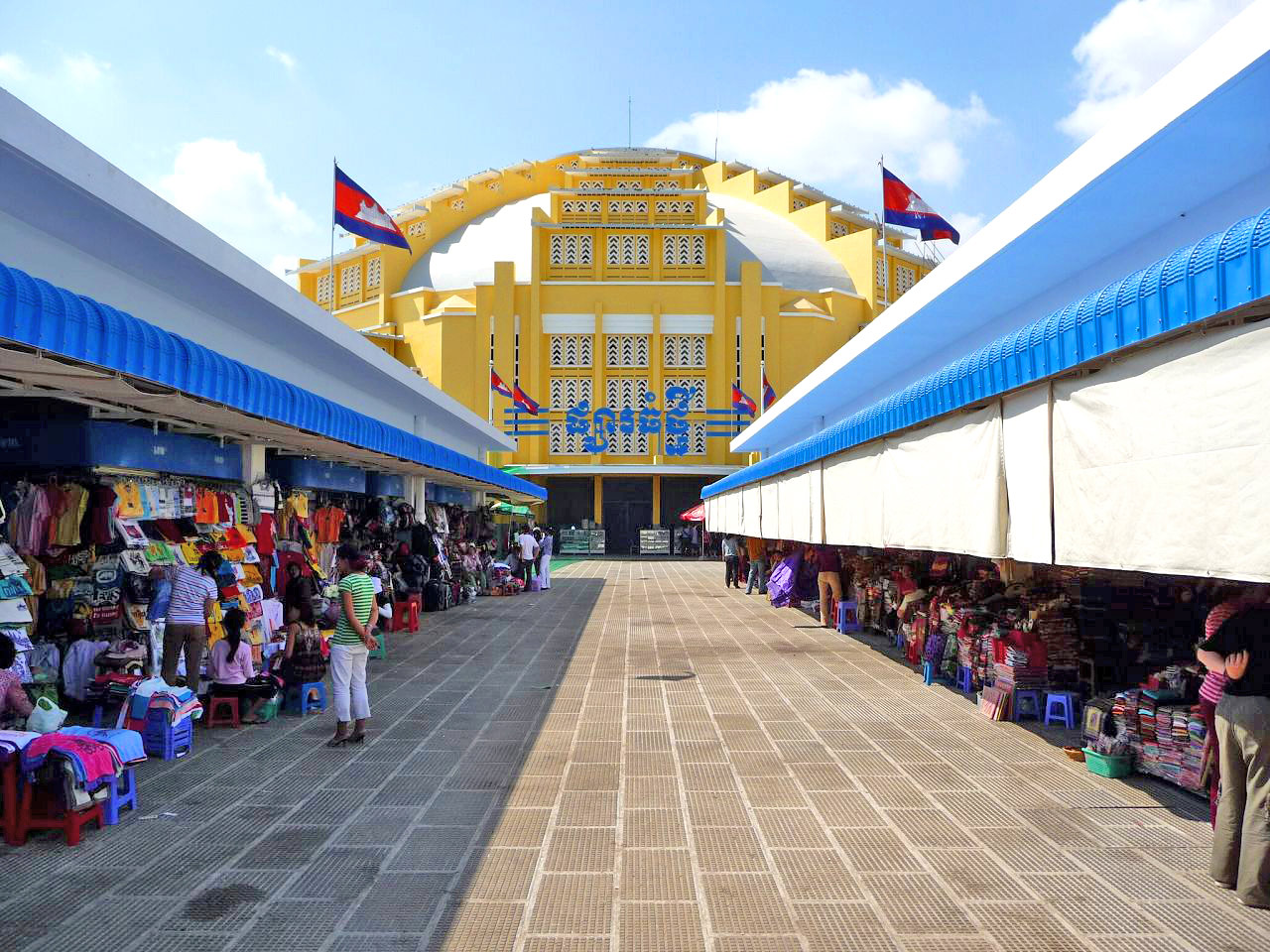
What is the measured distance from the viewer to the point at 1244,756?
401cm

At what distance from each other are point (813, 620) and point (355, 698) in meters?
10.0

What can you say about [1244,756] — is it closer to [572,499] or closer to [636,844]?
[636,844]

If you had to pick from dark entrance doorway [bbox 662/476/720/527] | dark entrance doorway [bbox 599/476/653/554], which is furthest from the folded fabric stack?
dark entrance doorway [bbox 662/476/720/527]

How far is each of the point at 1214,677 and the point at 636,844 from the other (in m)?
3.22

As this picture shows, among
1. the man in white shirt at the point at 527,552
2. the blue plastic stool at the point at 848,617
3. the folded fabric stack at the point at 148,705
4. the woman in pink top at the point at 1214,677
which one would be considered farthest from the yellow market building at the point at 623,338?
the woman in pink top at the point at 1214,677

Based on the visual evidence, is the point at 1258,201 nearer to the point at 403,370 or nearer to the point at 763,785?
the point at 763,785

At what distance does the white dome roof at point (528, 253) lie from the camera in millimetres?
43594

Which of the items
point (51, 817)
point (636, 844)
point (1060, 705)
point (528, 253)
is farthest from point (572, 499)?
point (636, 844)

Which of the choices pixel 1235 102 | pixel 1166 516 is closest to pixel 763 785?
A: pixel 1166 516

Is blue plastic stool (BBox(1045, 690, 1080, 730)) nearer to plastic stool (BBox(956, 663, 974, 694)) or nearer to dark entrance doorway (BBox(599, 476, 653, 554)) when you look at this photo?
plastic stool (BBox(956, 663, 974, 694))

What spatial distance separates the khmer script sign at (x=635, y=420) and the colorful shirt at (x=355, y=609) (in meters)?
32.1

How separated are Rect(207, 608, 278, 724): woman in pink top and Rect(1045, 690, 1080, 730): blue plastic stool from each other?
6739 millimetres

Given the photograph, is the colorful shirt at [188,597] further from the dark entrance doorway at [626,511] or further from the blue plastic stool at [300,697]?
the dark entrance doorway at [626,511]

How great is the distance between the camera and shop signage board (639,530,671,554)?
130 ft
